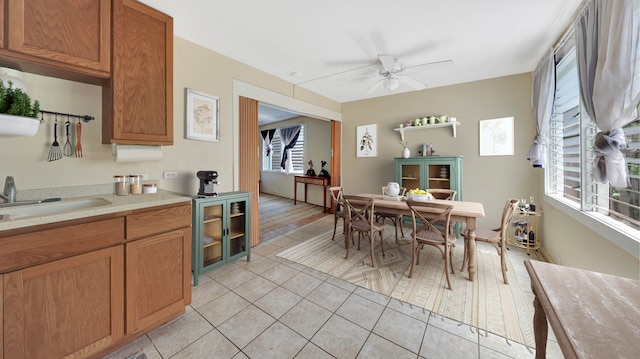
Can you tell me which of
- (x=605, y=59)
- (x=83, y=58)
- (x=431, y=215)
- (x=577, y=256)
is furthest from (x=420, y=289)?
(x=83, y=58)

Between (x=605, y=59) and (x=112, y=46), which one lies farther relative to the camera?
(x=112, y=46)

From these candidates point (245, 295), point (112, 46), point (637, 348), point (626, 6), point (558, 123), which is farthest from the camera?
point (558, 123)

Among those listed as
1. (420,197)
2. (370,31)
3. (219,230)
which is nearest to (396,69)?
(370,31)

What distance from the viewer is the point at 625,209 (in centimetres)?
160

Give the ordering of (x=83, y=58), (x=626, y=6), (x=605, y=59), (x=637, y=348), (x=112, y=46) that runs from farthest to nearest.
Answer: (x=112, y=46), (x=83, y=58), (x=605, y=59), (x=626, y=6), (x=637, y=348)

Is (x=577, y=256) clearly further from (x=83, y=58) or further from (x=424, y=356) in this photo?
(x=83, y=58)

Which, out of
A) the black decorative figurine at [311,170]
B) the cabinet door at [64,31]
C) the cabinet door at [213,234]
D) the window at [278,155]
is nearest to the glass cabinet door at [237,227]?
the cabinet door at [213,234]

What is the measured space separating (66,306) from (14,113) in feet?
4.00

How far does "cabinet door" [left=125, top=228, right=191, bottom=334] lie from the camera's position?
1.49 metres

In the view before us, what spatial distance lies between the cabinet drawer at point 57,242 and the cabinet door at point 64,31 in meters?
1.14

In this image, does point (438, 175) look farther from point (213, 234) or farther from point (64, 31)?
point (64, 31)

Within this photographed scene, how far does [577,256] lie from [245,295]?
3138 millimetres

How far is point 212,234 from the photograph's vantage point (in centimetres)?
261

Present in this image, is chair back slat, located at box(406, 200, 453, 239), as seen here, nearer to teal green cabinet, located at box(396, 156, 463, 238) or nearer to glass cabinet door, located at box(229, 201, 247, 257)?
teal green cabinet, located at box(396, 156, 463, 238)
